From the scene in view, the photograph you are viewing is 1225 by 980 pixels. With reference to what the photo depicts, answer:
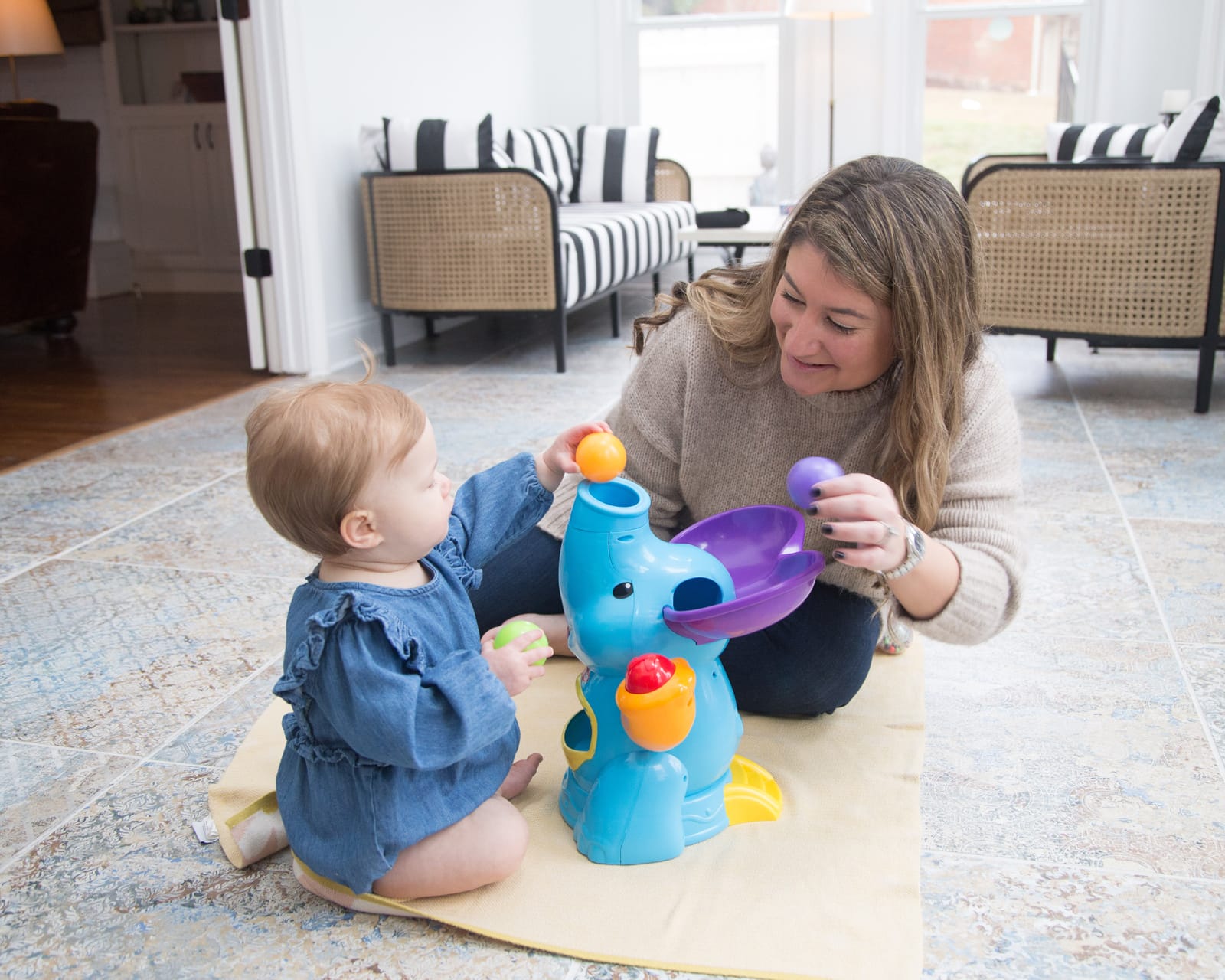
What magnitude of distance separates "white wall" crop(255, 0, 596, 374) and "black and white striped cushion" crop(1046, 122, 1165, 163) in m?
2.42

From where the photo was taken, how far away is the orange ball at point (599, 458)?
109cm

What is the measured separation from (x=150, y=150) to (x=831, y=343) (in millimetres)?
5443

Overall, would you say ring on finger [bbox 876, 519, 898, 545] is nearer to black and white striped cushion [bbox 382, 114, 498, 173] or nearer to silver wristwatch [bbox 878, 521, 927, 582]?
silver wristwatch [bbox 878, 521, 927, 582]

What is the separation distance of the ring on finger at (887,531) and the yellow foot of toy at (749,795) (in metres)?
0.33

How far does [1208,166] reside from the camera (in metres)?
2.81

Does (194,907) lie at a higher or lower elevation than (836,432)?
lower

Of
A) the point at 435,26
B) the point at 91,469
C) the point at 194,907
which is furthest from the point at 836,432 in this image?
the point at 435,26

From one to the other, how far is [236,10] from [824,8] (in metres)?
2.69

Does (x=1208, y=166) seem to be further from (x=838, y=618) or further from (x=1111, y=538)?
(x=838, y=618)

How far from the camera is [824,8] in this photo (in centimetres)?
491

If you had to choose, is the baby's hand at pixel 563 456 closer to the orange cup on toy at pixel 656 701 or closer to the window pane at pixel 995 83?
the orange cup on toy at pixel 656 701

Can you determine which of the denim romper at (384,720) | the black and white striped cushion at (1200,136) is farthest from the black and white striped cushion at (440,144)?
the denim romper at (384,720)

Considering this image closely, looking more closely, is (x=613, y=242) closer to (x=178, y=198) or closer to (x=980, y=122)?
(x=980, y=122)

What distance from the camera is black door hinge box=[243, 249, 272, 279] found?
138 inches
